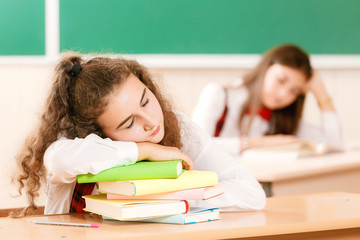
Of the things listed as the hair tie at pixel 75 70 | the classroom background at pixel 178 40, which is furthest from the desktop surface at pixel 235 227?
the classroom background at pixel 178 40

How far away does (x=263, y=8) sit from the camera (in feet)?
12.6

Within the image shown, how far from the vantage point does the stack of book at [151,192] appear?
1263 mm

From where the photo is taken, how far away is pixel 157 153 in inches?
55.6

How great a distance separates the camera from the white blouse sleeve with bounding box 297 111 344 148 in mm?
3490

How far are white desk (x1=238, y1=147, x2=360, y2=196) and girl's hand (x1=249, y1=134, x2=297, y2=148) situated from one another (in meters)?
0.22

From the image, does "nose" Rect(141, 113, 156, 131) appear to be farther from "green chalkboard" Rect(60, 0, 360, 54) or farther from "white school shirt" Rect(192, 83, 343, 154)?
"green chalkboard" Rect(60, 0, 360, 54)

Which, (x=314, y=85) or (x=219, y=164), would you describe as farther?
(x=314, y=85)

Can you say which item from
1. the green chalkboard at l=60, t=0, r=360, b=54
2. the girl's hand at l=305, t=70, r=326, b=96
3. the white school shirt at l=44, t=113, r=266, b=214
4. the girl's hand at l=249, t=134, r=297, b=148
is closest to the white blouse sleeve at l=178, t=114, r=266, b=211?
the white school shirt at l=44, t=113, r=266, b=214

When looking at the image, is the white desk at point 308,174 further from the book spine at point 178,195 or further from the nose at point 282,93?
the book spine at point 178,195

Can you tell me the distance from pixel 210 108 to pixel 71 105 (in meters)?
1.81

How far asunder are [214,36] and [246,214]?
2.39 metres

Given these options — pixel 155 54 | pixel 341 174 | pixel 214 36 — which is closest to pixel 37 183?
pixel 341 174

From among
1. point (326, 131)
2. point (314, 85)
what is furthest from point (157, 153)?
point (326, 131)

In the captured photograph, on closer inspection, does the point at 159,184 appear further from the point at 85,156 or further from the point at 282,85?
the point at 282,85
